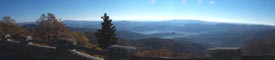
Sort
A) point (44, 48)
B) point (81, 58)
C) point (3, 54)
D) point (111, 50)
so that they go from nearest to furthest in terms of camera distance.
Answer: point (111, 50) → point (81, 58) → point (44, 48) → point (3, 54)

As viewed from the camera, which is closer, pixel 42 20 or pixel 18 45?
pixel 18 45

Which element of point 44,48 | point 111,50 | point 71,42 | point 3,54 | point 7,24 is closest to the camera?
point 111,50

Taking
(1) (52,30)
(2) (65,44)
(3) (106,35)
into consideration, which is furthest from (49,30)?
(2) (65,44)

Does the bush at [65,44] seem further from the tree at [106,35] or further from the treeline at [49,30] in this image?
the treeline at [49,30]

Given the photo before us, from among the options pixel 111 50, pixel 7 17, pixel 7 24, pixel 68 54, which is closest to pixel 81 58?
pixel 68 54

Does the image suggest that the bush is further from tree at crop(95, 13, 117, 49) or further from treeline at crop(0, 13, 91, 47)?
treeline at crop(0, 13, 91, 47)

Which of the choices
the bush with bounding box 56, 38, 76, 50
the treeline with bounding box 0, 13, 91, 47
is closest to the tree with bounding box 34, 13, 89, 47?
the treeline with bounding box 0, 13, 91, 47

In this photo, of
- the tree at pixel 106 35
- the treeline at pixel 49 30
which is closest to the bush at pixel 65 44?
the tree at pixel 106 35

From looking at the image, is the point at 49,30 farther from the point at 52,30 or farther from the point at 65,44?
the point at 65,44

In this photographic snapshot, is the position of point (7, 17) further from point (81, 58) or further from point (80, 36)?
point (81, 58)
